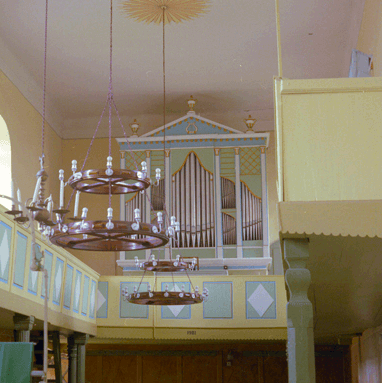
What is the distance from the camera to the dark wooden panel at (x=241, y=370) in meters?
14.6

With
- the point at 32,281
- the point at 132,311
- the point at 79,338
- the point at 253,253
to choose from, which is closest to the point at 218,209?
the point at 253,253

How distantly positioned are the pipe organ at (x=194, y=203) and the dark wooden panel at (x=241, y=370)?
302cm

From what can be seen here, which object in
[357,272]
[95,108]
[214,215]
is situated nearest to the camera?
[357,272]

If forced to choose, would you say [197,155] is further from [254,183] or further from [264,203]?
[264,203]

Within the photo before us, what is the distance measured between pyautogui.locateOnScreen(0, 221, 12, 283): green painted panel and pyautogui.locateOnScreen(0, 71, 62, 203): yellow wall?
4381 millimetres

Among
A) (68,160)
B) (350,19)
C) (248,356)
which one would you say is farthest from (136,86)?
(248,356)

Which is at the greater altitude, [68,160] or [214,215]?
[68,160]

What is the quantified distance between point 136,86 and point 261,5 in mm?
4138

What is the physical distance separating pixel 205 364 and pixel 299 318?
32.1 feet

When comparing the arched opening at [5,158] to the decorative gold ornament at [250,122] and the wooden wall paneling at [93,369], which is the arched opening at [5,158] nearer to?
the wooden wall paneling at [93,369]

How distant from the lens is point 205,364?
1470cm

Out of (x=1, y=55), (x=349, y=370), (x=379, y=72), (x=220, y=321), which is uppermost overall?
(x=1, y=55)

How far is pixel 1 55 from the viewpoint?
12109 mm

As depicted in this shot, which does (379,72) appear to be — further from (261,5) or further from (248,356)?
(248,356)
